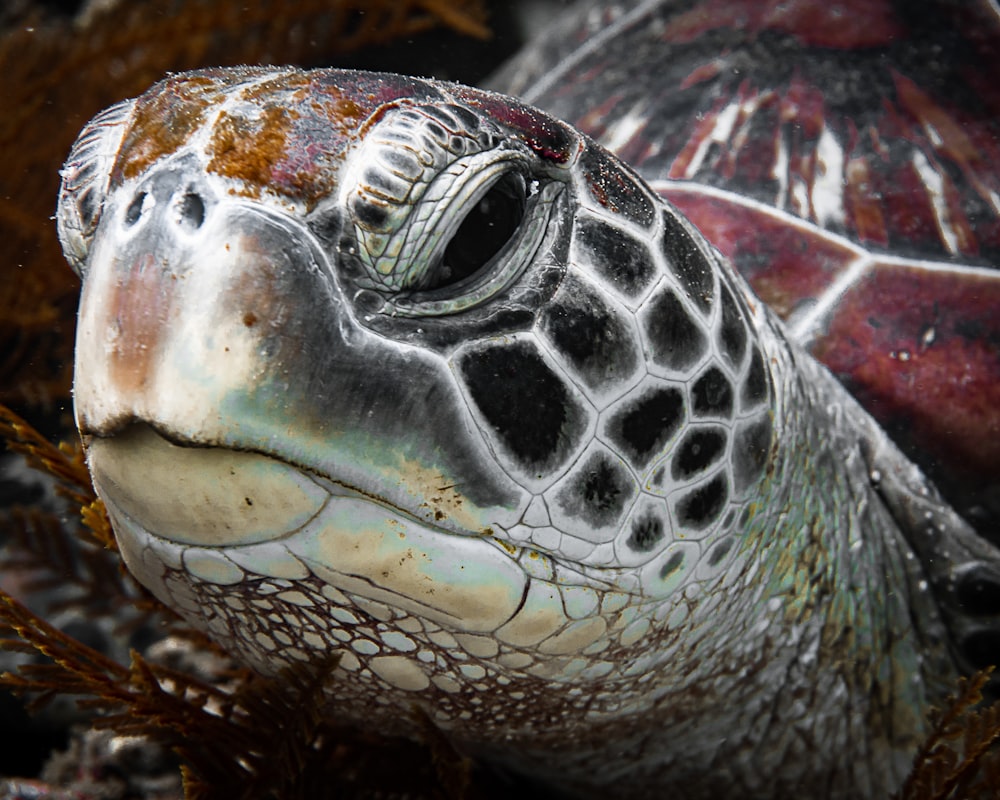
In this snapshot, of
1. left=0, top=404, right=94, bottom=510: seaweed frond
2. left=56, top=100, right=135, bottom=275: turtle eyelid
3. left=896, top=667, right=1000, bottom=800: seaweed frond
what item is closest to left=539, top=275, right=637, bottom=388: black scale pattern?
left=56, top=100, right=135, bottom=275: turtle eyelid

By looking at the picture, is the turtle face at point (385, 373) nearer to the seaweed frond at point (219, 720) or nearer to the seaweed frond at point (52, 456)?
the seaweed frond at point (219, 720)

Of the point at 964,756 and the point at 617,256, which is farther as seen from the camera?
the point at 964,756

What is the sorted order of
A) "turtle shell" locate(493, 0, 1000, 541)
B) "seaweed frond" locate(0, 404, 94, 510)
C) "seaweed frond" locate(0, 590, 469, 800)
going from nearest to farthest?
1. "seaweed frond" locate(0, 590, 469, 800)
2. "seaweed frond" locate(0, 404, 94, 510)
3. "turtle shell" locate(493, 0, 1000, 541)

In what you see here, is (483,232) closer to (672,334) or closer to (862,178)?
(672,334)

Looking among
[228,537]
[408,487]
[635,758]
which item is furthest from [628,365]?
[635,758]

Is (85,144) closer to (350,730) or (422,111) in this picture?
(422,111)

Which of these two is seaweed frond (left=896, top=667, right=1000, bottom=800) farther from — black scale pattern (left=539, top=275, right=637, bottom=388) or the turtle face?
black scale pattern (left=539, top=275, right=637, bottom=388)

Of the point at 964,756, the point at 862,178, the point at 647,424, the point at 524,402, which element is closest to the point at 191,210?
the point at 524,402
